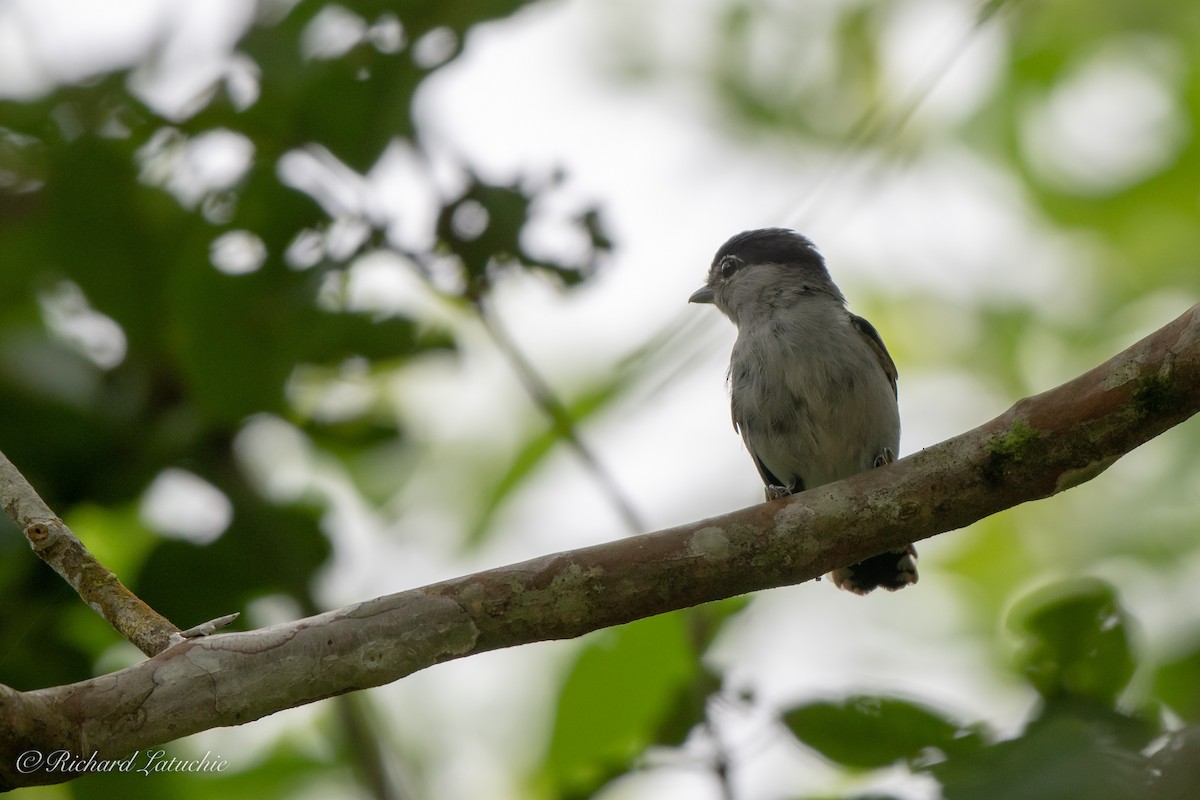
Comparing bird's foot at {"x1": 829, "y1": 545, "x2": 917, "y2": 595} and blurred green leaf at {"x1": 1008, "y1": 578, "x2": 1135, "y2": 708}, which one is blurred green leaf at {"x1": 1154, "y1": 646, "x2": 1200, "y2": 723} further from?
bird's foot at {"x1": 829, "y1": 545, "x2": 917, "y2": 595}

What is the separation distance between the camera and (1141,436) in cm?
282

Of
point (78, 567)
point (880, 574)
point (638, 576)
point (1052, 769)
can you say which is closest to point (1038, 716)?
point (1052, 769)

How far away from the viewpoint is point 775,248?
5.32 metres

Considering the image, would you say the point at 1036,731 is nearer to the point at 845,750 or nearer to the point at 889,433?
the point at 845,750

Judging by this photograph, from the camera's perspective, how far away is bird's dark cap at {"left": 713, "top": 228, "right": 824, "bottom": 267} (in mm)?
5281

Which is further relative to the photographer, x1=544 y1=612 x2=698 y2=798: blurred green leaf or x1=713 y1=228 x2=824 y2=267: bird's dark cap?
x1=713 y1=228 x2=824 y2=267: bird's dark cap

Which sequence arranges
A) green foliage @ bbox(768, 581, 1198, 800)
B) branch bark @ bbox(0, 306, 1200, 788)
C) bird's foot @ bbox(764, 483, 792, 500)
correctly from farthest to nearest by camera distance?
1. bird's foot @ bbox(764, 483, 792, 500)
2. branch bark @ bbox(0, 306, 1200, 788)
3. green foliage @ bbox(768, 581, 1198, 800)

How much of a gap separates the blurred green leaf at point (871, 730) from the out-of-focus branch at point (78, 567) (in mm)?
1739

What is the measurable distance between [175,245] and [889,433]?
2.97m

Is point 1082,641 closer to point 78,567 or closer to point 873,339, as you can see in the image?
point 873,339

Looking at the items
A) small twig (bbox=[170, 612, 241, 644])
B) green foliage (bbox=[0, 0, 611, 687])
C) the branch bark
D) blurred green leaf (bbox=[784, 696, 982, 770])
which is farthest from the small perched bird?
small twig (bbox=[170, 612, 241, 644])

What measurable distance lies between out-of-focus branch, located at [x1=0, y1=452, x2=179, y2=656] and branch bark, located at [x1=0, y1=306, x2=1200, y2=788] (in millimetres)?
169

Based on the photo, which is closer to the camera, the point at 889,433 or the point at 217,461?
the point at 889,433

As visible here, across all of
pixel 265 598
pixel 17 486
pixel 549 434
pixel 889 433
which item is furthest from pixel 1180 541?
pixel 17 486
